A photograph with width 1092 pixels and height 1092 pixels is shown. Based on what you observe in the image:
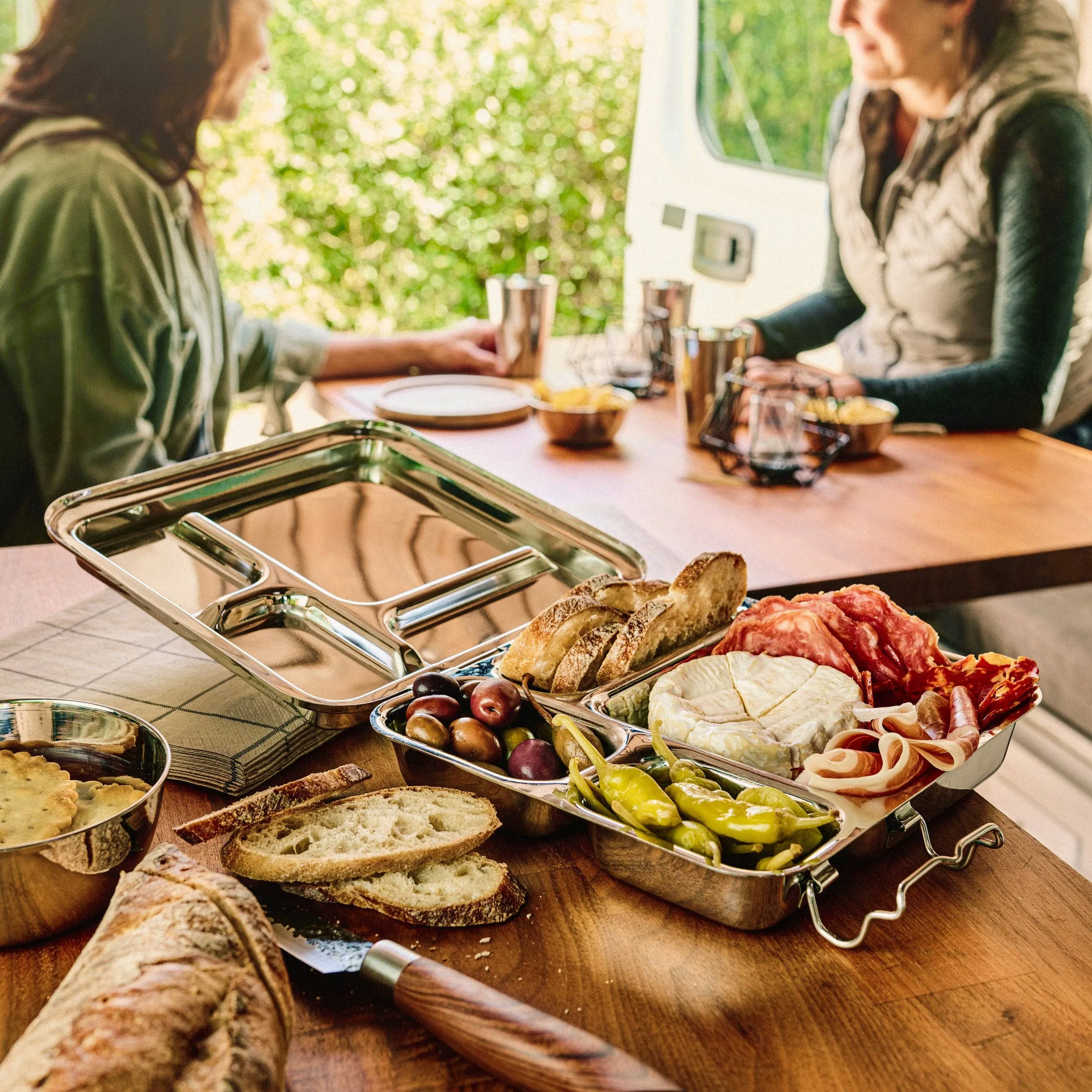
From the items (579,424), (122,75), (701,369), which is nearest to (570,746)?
(579,424)

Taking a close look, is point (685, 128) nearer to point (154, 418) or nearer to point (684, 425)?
point (684, 425)

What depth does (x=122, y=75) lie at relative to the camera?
238cm

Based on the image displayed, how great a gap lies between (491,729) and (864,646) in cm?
38

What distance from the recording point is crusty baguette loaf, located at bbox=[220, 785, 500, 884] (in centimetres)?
84

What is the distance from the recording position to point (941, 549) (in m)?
1.74

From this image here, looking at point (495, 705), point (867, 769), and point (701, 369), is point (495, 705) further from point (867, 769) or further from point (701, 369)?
point (701, 369)

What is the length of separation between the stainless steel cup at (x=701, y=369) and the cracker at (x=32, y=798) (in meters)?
1.60

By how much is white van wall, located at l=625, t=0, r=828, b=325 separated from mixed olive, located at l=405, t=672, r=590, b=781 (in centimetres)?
285

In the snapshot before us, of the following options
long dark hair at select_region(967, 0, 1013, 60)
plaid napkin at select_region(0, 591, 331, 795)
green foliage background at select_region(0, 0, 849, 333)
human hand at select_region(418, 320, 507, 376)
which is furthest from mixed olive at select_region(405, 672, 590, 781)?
green foliage background at select_region(0, 0, 849, 333)

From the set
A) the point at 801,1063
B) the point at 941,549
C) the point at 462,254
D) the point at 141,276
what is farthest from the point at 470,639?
the point at 462,254

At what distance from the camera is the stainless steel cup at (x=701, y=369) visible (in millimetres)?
2246

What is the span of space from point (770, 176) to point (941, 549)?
7.79ft

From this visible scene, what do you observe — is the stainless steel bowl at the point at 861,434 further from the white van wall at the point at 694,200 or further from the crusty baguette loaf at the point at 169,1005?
the crusty baguette loaf at the point at 169,1005

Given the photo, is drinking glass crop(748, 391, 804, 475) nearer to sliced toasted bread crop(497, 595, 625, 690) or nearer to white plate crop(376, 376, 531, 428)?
white plate crop(376, 376, 531, 428)
